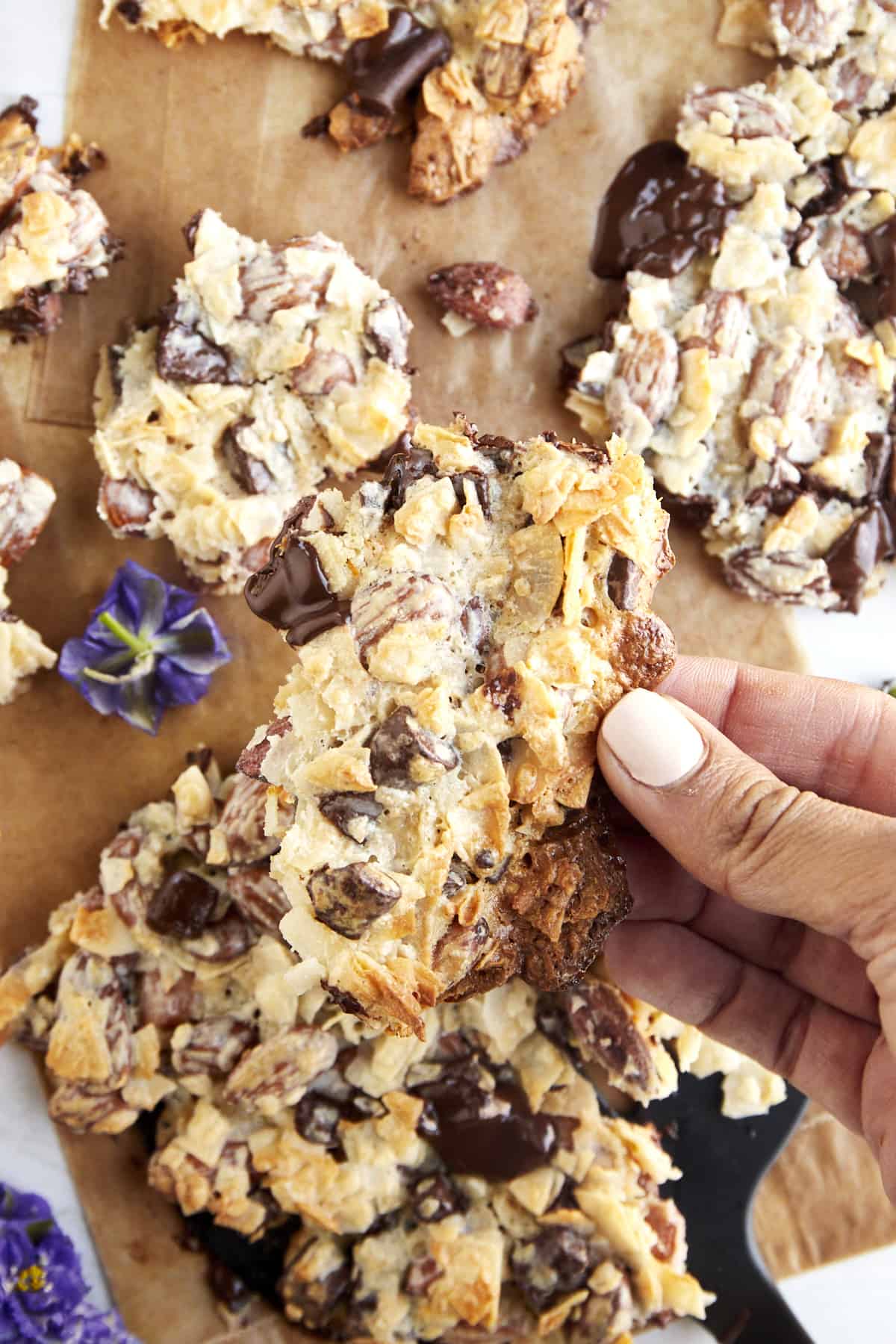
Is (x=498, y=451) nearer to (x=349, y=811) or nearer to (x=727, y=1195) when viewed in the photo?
(x=349, y=811)

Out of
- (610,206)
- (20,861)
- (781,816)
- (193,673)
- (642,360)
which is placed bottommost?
(20,861)

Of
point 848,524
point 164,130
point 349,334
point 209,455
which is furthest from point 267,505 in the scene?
point 848,524

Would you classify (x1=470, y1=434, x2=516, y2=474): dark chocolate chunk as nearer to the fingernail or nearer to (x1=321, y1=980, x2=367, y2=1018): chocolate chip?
the fingernail

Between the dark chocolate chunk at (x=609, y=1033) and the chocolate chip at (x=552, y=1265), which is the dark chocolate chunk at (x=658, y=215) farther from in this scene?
the chocolate chip at (x=552, y=1265)

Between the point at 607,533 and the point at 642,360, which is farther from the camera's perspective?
the point at 642,360

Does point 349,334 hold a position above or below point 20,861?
above

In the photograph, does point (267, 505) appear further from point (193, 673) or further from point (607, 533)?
point (607, 533)

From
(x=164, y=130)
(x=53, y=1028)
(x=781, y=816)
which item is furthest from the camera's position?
(x=164, y=130)
